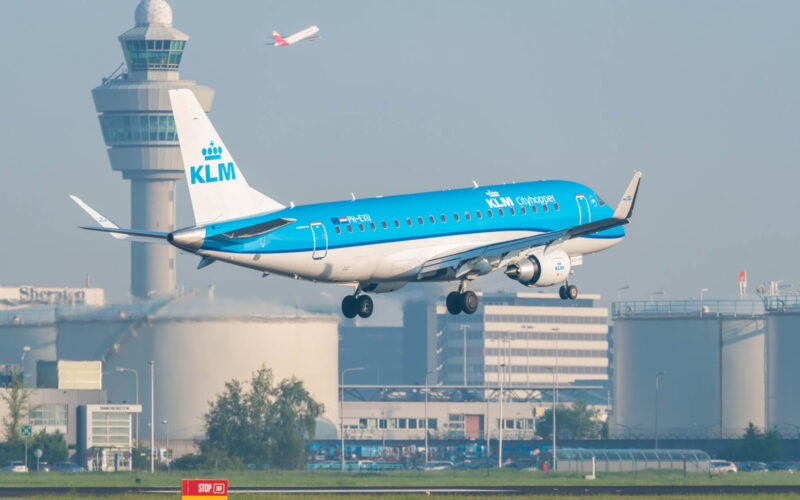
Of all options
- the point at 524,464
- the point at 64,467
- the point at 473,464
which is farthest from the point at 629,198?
the point at 473,464

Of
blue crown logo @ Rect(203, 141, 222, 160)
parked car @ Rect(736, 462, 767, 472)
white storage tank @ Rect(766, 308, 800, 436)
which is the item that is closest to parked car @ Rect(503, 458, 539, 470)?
parked car @ Rect(736, 462, 767, 472)

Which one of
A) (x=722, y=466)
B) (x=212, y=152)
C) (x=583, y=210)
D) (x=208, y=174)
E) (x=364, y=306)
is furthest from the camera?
(x=722, y=466)

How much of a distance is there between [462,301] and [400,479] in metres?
46.3

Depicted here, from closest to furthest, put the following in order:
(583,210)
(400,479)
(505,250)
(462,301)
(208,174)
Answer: (208,174) → (505,250) → (462,301) → (583,210) → (400,479)

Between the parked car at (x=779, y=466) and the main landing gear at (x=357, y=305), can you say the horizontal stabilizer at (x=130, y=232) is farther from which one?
the parked car at (x=779, y=466)

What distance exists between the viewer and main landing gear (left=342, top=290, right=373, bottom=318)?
84.9m

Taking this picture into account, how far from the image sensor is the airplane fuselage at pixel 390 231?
77.5m

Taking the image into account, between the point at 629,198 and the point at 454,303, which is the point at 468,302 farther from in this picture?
the point at 629,198

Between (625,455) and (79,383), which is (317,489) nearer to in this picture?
(625,455)

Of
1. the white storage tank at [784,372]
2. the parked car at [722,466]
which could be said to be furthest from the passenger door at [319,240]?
Result: the white storage tank at [784,372]

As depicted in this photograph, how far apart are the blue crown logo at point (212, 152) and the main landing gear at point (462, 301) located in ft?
47.3

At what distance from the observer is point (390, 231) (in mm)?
81250

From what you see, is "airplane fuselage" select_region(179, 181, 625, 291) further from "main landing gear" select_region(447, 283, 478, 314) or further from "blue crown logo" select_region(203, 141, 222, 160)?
"blue crown logo" select_region(203, 141, 222, 160)

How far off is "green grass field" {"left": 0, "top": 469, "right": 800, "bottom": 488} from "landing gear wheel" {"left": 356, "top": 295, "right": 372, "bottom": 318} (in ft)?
116
